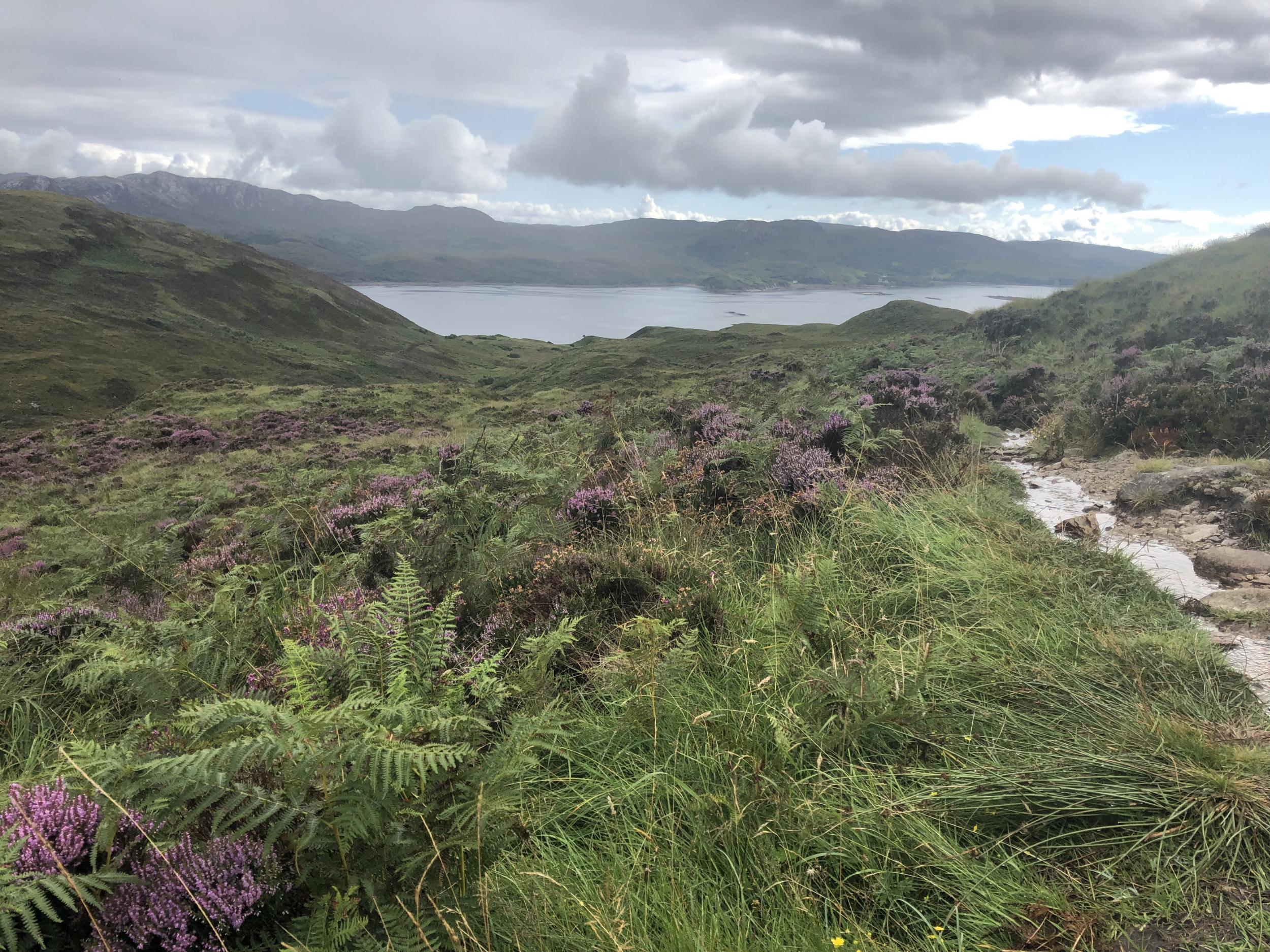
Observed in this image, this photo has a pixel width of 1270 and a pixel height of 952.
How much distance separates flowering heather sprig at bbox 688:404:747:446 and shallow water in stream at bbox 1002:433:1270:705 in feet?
11.3

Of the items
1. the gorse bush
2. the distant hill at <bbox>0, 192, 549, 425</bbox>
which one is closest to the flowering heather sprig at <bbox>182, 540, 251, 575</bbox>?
the gorse bush

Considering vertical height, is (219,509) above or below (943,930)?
below

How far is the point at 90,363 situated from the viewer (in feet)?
154

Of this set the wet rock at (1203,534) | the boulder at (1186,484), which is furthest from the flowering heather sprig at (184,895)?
the boulder at (1186,484)

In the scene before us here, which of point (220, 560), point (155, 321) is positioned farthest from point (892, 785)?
point (155, 321)

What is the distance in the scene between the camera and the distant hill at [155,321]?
45.1m

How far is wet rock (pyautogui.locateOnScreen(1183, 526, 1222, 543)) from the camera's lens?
5.83 metres

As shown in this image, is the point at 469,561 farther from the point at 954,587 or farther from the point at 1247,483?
the point at 1247,483

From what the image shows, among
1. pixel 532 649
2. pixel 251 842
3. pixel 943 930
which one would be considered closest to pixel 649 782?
pixel 532 649

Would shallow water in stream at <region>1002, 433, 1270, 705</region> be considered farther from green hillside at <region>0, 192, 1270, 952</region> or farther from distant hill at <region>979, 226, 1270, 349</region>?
distant hill at <region>979, 226, 1270, 349</region>

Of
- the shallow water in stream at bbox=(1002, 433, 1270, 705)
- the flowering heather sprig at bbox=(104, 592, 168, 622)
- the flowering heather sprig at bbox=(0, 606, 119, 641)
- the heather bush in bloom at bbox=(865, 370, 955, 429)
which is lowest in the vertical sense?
the flowering heather sprig at bbox=(104, 592, 168, 622)

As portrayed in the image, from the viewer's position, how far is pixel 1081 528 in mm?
5977

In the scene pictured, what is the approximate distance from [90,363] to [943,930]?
61.8m

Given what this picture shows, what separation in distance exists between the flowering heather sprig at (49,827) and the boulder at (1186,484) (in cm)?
859
